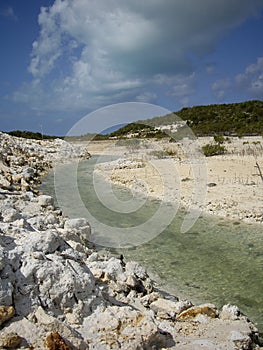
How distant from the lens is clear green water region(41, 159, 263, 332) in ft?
21.3

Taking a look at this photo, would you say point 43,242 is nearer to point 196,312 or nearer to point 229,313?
point 196,312

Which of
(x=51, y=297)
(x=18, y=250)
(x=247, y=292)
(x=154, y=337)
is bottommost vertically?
(x=247, y=292)

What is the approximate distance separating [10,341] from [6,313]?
36 centimetres

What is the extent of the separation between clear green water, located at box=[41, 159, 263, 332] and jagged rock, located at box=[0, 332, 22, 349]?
11.7 feet

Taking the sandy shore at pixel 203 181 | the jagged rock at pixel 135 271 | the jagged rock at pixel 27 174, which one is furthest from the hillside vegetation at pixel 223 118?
the jagged rock at pixel 135 271

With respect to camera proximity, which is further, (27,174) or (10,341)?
(27,174)

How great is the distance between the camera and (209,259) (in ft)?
26.7

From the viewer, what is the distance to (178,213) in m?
12.0

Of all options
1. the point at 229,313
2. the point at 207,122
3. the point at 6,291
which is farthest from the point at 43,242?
the point at 207,122

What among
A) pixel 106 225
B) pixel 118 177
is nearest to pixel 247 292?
pixel 106 225

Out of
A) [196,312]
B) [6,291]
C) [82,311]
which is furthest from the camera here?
[196,312]

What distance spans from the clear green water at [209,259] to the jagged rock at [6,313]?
3.52 m

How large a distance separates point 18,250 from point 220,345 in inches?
111

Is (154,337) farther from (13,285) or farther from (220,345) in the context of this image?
(13,285)
